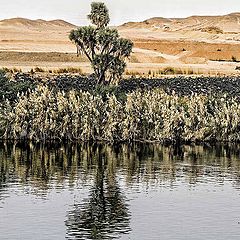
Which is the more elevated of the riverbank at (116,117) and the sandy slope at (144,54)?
the sandy slope at (144,54)

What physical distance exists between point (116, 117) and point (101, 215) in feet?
90.6

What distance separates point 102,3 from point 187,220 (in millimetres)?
40823

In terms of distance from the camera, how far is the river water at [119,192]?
36469mm

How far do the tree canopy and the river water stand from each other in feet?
39.3

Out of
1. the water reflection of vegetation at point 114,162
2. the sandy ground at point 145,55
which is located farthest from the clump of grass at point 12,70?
the water reflection of vegetation at point 114,162

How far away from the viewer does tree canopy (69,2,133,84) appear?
240ft

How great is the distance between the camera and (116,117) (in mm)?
66875

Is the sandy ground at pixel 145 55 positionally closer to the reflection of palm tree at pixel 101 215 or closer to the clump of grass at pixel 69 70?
the clump of grass at pixel 69 70

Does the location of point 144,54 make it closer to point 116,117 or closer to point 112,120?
point 116,117

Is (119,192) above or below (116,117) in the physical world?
below

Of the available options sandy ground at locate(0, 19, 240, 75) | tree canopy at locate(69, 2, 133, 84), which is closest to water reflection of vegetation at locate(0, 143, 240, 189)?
→ tree canopy at locate(69, 2, 133, 84)

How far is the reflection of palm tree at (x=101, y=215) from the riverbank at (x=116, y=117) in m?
19.4

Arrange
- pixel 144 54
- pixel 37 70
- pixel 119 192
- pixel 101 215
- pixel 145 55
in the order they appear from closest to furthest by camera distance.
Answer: pixel 101 215 → pixel 119 192 → pixel 37 70 → pixel 145 55 → pixel 144 54

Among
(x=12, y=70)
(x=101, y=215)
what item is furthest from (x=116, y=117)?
(x=101, y=215)
